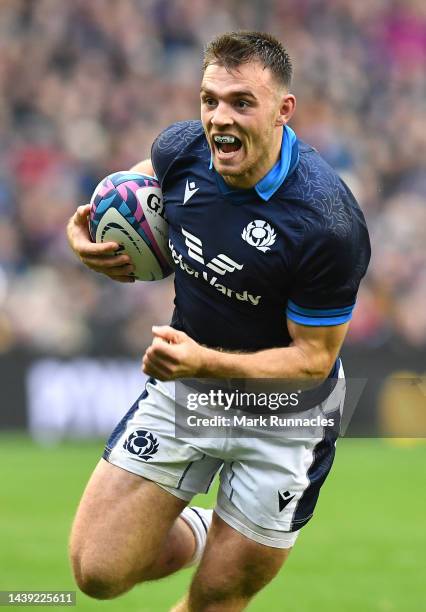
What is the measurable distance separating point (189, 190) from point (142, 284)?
8231 millimetres

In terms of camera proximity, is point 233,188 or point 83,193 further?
point 83,193

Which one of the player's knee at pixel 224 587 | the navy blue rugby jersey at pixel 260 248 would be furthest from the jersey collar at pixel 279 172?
the player's knee at pixel 224 587

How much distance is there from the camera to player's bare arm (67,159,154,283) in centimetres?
529

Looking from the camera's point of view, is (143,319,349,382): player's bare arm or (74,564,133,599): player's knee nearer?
(143,319,349,382): player's bare arm

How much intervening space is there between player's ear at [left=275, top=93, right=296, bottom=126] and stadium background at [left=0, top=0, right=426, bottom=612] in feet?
10.6

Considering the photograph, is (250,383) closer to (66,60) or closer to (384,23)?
(66,60)

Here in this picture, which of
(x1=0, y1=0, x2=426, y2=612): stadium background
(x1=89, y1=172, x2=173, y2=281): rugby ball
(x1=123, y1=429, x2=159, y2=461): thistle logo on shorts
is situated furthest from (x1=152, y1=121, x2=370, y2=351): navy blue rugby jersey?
(x1=0, y1=0, x2=426, y2=612): stadium background

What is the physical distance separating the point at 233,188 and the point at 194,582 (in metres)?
1.70

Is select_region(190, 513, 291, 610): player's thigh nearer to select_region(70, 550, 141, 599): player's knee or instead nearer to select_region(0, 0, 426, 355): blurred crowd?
select_region(70, 550, 141, 599): player's knee

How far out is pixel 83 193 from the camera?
14070 millimetres

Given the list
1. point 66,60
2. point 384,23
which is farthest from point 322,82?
point 66,60

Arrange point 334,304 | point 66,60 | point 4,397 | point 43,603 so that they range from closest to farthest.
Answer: point 334,304 → point 43,603 → point 4,397 → point 66,60

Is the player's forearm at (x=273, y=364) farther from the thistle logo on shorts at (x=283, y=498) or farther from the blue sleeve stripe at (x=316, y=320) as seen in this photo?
the thistle logo on shorts at (x=283, y=498)

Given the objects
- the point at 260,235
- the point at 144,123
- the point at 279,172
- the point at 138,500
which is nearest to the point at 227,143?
the point at 279,172
